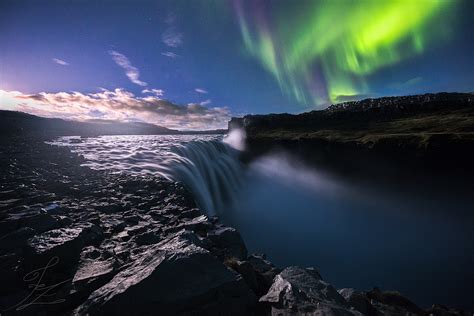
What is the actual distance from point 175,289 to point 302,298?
11.0 feet

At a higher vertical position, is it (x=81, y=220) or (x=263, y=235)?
(x=81, y=220)

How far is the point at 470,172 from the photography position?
109 feet

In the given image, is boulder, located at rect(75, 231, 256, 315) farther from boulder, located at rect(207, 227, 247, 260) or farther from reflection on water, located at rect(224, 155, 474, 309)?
reflection on water, located at rect(224, 155, 474, 309)

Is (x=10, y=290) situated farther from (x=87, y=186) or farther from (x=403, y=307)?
(x=403, y=307)

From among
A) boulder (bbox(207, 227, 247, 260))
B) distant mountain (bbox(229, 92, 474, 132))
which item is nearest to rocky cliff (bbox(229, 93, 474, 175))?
distant mountain (bbox(229, 92, 474, 132))

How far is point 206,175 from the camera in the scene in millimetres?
33156

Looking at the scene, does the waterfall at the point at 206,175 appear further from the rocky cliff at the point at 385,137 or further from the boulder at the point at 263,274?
the rocky cliff at the point at 385,137

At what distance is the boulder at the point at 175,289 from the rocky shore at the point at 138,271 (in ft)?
0.07

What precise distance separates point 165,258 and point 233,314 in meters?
2.25

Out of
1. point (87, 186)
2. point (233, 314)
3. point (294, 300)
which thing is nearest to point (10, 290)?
point (233, 314)

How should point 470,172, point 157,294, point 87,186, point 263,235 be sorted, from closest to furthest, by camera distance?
point 157,294, point 87,186, point 263,235, point 470,172

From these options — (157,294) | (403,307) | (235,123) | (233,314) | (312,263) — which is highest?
(235,123)

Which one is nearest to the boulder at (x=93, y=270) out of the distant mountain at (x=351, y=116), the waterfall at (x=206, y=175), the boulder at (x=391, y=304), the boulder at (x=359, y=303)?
the boulder at (x=359, y=303)

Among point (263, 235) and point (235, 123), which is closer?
point (263, 235)
